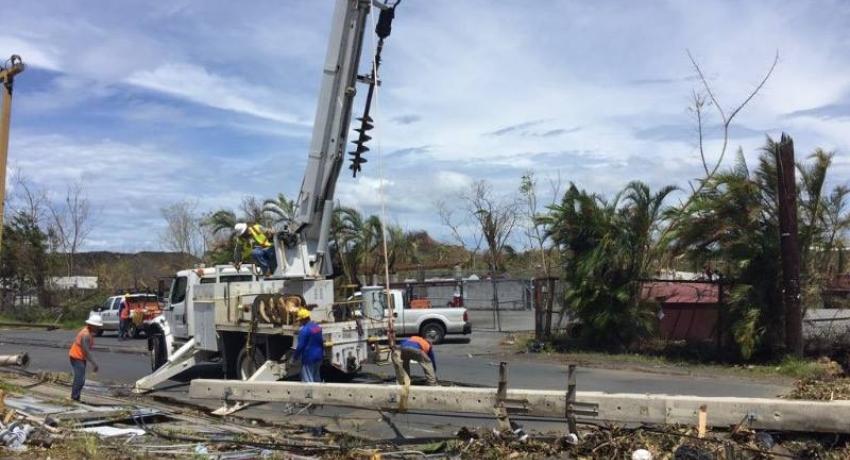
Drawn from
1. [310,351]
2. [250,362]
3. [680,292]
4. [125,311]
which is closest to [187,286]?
[250,362]

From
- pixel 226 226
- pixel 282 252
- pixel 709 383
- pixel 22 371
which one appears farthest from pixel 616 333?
pixel 226 226

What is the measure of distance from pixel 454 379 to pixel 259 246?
4.75 m

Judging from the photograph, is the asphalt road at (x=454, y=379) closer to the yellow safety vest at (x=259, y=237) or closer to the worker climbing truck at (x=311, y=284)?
the worker climbing truck at (x=311, y=284)

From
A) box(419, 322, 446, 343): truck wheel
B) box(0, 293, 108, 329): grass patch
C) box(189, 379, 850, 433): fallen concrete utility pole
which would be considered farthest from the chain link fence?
box(0, 293, 108, 329): grass patch

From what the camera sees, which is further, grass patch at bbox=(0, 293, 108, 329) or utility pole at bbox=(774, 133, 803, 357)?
grass patch at bbox=(0, 293, 108, 329)

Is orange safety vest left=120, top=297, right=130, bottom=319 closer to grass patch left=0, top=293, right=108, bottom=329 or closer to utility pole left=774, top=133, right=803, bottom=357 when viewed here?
grass patch left=0, top=293, right=108, bottom=329

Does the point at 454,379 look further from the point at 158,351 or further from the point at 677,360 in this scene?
the point at 158,351

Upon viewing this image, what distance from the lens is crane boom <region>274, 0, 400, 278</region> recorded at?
14.3m

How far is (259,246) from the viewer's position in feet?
50.5

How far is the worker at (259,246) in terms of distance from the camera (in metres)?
15.1

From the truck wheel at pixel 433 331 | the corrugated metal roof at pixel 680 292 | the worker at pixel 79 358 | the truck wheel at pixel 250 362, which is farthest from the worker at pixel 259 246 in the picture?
the corrugated metal roof at pixel 680 292

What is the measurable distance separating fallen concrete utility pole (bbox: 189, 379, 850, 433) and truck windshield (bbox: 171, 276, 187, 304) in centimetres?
721

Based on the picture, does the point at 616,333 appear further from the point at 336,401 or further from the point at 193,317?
the point at 336,401

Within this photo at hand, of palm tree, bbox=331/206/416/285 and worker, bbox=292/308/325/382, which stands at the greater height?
palm tree, bbox=331/206/416/285
